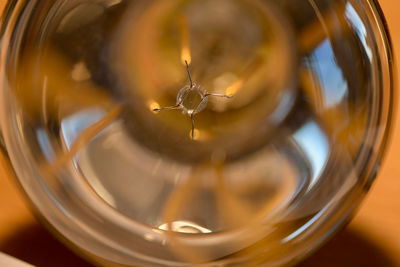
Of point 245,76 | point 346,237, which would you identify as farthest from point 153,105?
point 346,237

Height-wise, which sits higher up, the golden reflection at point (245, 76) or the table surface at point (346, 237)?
the golden reflection at point (245, 76)

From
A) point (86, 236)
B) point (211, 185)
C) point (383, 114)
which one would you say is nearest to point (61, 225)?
point (86, 236)

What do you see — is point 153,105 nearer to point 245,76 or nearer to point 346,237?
point 245,76

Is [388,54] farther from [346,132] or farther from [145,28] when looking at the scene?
[145,28]

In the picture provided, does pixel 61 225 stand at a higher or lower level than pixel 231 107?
lower

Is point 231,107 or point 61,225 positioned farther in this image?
point 231,107

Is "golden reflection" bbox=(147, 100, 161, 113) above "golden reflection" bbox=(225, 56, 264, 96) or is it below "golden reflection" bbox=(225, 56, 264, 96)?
below

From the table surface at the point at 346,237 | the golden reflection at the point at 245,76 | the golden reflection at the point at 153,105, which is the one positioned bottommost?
the table surface at the point at 346,237

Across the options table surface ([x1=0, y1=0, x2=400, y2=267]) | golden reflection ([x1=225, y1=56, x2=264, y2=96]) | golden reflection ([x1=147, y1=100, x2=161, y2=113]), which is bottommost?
table surface ([x1=0, y1=0, x2=400, y2=267])
